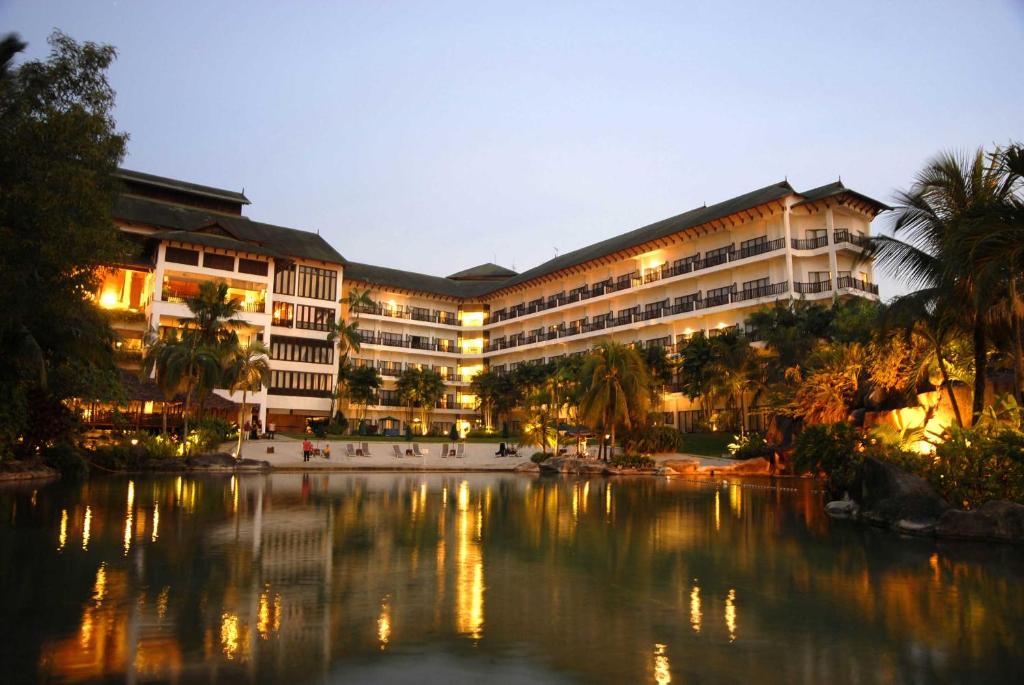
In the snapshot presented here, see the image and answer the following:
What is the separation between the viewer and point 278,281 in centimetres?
5906

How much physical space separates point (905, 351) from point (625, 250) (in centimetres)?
3813

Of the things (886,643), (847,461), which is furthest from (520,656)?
(847,461)

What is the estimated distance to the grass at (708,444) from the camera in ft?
136

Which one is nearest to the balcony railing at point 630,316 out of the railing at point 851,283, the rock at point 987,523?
the railing at point 851,283

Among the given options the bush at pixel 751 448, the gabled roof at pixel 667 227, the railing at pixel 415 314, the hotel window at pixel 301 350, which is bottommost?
the bush at pixel 751 448

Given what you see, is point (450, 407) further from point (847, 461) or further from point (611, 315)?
point (847, 461)

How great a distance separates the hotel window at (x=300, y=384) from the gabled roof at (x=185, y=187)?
18.3 m

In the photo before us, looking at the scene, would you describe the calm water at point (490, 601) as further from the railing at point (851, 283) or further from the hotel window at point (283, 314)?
the hotel window at point (283, 314)

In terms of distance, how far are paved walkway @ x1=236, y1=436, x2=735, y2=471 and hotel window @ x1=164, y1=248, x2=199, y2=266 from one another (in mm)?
16519

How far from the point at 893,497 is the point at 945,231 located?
568 cm

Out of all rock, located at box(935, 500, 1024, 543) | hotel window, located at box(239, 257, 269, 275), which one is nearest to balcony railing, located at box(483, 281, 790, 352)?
hotel window, located at box(239, 257, 269, 275)

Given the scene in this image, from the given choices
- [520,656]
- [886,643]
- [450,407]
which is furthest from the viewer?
[450,407]

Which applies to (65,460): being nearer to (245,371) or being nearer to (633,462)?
(245,371)

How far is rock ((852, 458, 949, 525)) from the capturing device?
13.6m
